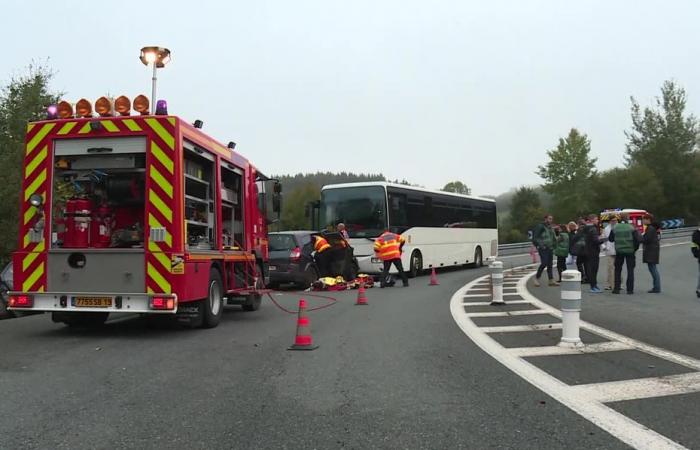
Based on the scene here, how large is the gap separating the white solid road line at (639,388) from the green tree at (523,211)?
254 feet

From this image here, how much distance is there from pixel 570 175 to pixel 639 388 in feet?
224

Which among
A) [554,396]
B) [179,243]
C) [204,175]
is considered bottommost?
[554,396]

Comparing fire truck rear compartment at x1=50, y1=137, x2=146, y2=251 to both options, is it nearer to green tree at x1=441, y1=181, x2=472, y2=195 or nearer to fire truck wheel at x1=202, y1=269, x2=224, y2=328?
fire truck wheel at x1=202, y1=269, x2=224, y2=328

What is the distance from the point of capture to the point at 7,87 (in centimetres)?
2248

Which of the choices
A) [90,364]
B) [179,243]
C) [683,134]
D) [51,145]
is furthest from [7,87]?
[683,134]

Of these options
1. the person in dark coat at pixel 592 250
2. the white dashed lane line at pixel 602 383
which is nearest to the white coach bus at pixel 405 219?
the person in dark coat at pixel 592 250

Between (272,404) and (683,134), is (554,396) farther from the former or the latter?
(683,134)

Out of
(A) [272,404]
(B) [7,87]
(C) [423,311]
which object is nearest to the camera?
(A) [272,404]

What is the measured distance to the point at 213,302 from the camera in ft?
30.1

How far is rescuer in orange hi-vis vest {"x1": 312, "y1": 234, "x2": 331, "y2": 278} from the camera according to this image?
16.9 meters

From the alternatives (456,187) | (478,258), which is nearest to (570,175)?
(456,187)

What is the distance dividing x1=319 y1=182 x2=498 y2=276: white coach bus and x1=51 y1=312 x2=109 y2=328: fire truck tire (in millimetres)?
10923

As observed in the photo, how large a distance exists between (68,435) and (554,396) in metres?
3.64

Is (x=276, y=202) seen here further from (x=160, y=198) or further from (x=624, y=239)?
(x=624, y=239)
